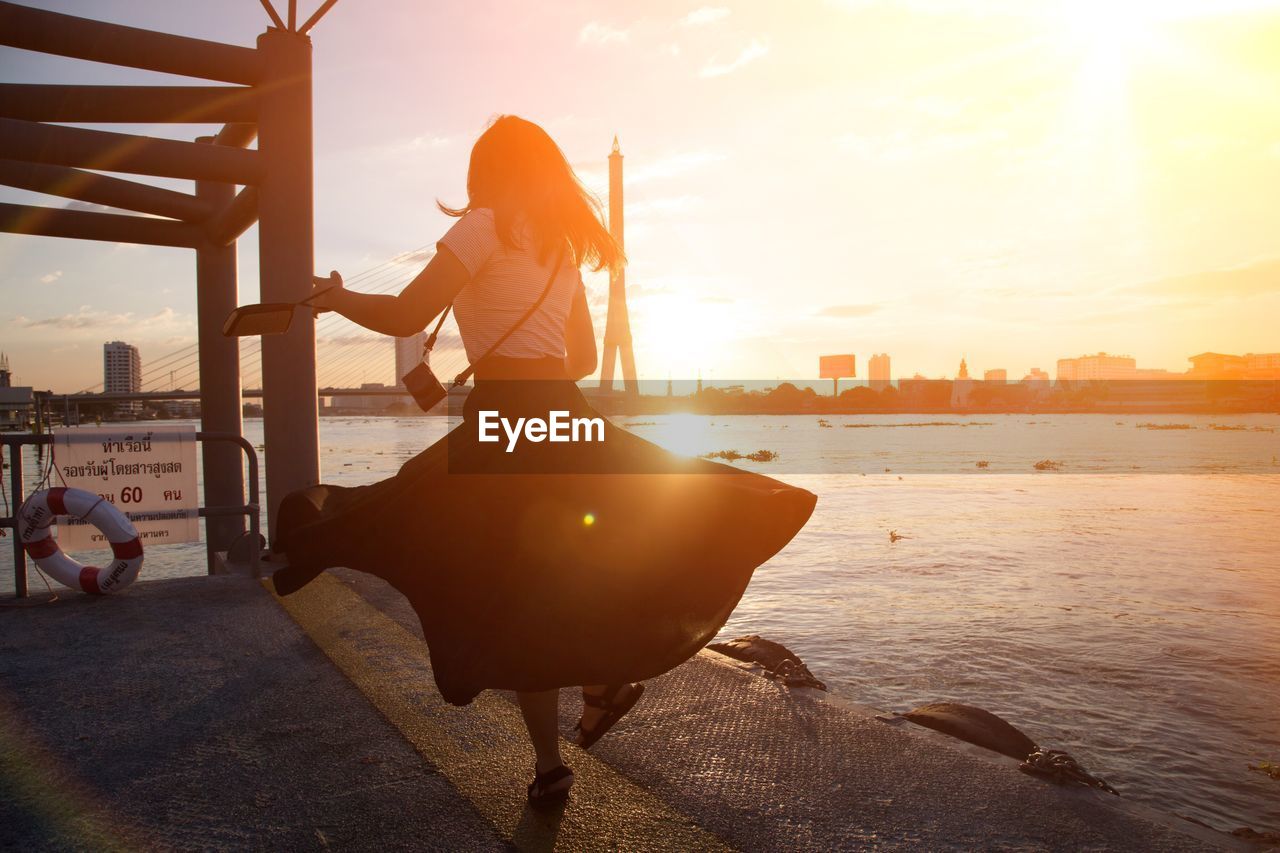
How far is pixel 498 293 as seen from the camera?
2.24 m

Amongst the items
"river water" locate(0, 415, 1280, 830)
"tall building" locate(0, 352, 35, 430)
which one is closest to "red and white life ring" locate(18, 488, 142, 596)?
"river water" locate(0, 415, 1280, 830)

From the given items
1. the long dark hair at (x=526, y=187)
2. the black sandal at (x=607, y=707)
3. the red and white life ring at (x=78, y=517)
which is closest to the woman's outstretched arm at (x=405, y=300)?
the long dark hair at (x=526, y=187)

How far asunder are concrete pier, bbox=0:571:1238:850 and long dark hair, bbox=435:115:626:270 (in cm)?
162

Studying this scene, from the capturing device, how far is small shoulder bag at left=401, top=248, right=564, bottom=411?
226 cm

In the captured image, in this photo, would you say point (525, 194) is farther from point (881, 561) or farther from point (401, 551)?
point (881, 561)

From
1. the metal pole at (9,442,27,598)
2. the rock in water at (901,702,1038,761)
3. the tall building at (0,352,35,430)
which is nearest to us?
the rock in water at (901,702,1038,761)

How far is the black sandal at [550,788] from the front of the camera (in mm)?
2281

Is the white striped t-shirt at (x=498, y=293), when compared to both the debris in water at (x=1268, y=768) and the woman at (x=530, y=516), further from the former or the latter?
the debris in water at (x=1268, y=768)

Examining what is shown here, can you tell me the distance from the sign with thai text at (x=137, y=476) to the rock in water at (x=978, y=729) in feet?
16.1

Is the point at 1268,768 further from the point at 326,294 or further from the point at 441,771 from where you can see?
the point at 326,294

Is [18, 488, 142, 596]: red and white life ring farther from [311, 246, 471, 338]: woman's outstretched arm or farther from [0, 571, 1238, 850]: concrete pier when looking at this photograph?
[311, 246, 471, 338]: woman's outstretched arm

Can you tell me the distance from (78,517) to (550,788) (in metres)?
4.64

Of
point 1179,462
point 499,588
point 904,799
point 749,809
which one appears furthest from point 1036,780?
point 1179,462

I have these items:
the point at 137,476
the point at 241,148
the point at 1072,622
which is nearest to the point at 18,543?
the point at 137,476
